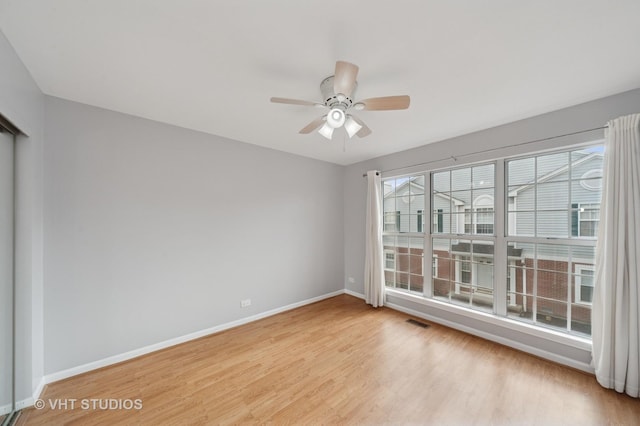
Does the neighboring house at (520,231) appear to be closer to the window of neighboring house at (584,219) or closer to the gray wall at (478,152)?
the window of neighboring house at (584,219)

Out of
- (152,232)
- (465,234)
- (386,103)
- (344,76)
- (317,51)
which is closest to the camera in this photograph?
(344,76)

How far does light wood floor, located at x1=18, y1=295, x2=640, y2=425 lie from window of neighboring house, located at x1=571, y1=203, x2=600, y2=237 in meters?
1.35

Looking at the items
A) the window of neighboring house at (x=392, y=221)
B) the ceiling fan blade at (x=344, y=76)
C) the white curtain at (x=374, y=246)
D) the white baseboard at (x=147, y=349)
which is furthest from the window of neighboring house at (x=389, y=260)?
the ceiling fan blade at (x=344, y=76)

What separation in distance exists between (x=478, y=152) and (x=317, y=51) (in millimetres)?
2461

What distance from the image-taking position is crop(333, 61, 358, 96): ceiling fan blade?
133 centimetres

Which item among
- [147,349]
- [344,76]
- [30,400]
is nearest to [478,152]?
[344,76]

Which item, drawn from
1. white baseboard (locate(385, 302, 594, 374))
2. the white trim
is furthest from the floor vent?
the white trim

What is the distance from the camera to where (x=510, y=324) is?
2627 millimetres

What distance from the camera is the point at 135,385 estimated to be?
80.4 inches

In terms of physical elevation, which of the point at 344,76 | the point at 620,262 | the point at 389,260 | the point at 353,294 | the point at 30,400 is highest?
the point at 344,76

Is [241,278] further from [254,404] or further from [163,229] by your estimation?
[254,404]

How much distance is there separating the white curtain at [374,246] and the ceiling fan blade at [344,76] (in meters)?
2.50

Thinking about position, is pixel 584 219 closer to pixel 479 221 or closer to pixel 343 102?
pixel 479 221

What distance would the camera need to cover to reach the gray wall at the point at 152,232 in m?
2.12
